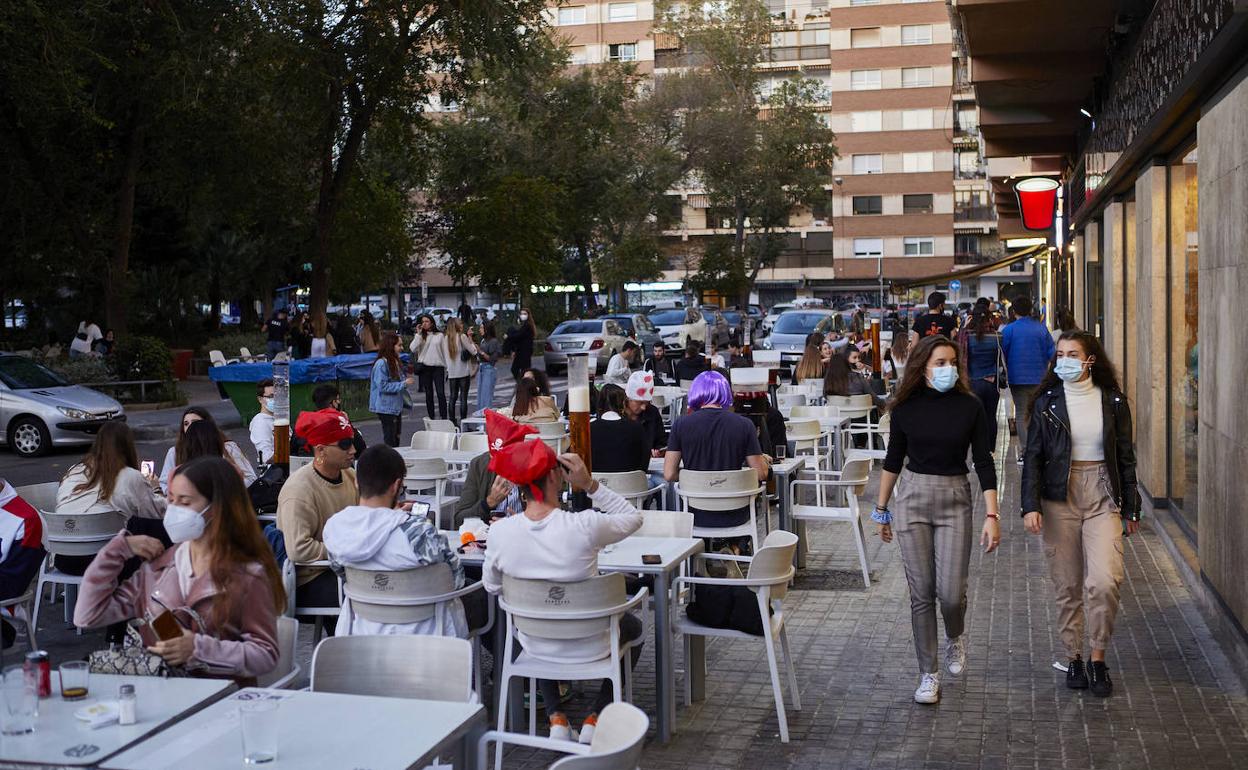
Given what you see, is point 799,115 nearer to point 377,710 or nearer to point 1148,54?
point 1148,54

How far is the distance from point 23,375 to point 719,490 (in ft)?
48.0

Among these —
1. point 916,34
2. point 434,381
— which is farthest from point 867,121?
point 434,381

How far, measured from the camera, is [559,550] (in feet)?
18.2

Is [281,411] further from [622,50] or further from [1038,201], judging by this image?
[622,50]

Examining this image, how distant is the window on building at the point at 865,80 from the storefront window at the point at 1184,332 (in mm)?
69810

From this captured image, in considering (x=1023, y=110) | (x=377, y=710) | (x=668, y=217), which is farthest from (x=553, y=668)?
(x=668, y=217)

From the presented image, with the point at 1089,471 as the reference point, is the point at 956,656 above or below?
below

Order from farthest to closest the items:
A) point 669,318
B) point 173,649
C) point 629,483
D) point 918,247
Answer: point 918,247
point 669,318
point 629,483
point 173,649

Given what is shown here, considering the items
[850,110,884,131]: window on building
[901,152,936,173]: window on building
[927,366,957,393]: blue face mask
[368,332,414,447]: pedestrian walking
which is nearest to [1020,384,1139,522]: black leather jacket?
[927,366,957,393]: blue face mask

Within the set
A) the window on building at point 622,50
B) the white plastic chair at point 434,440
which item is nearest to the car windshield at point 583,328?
the white plastic chair at point 434,440

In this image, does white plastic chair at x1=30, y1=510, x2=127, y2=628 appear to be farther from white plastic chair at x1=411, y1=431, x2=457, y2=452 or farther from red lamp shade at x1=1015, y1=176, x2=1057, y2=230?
red lamp shade at x1=1015, y1=176, x2=1057, y2=230

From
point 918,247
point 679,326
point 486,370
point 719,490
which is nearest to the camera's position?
point 719,490

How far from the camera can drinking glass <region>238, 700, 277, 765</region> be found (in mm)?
3545

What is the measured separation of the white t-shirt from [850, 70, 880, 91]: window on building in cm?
7585
